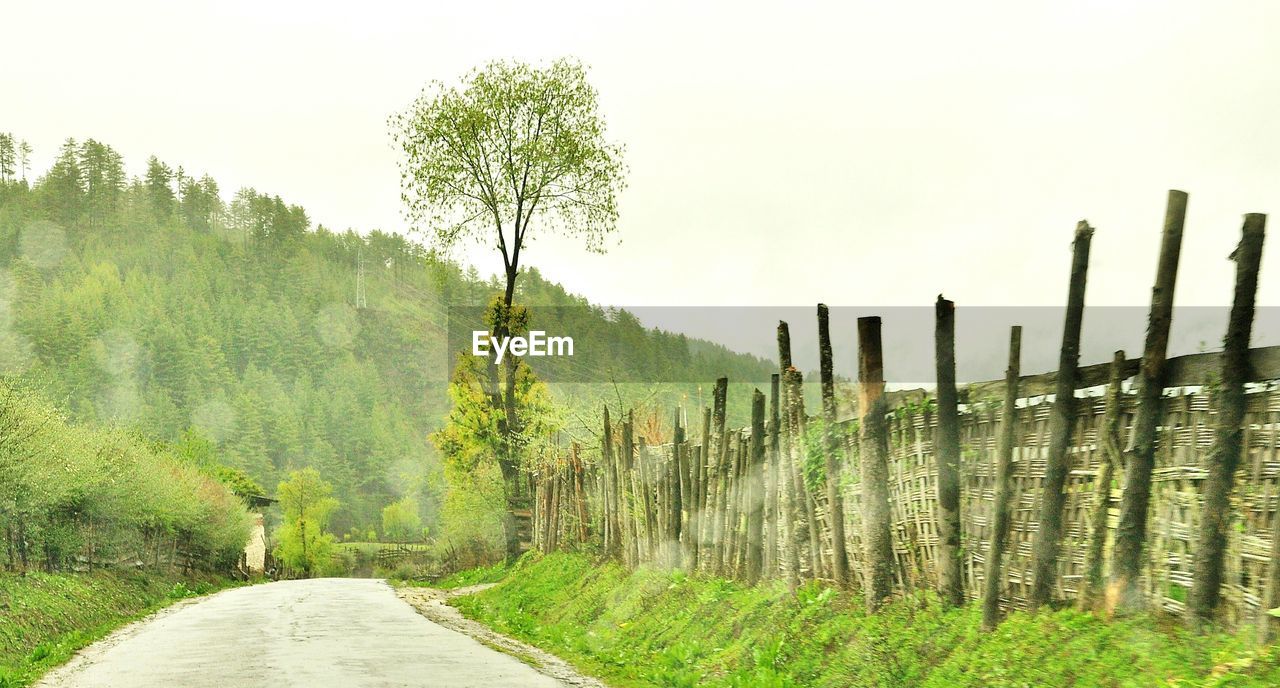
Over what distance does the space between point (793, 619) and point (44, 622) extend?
1937cm

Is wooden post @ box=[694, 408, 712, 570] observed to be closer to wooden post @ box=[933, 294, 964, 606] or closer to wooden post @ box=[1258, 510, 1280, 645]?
wooden post @ box=[933, 294, 964, 606]

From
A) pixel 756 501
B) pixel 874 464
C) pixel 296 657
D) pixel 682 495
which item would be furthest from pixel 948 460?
pixel 682 495

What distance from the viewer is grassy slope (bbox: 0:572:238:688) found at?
19.6 metres

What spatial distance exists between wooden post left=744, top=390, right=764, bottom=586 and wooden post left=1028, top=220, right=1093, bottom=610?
23.3 feet

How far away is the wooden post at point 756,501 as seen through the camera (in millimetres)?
16969

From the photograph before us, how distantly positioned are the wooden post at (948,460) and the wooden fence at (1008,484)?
62 millimetres

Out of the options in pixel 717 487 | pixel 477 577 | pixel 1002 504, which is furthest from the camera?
pixel 477 577

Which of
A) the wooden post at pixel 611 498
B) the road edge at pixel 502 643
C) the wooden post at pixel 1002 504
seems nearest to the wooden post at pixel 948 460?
the wooden post at pixel 1002 504

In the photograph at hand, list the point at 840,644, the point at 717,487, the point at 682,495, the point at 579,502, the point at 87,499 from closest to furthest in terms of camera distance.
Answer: the point at 840,644 < the point at 717,487 < the point at 682,495 < the point at 579,502 < the point at 87,499

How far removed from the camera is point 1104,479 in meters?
9.34

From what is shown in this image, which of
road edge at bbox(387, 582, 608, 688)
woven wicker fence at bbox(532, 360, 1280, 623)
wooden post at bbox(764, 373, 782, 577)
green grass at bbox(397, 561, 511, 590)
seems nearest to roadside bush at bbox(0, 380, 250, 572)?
road edge at bbox(387, 582, 608, 688)

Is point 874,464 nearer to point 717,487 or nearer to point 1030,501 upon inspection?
point 1030,501

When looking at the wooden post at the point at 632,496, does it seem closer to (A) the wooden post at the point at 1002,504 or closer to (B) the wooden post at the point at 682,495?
(B) the wooden post at the point at 682,495

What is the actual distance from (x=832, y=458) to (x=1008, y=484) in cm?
392
